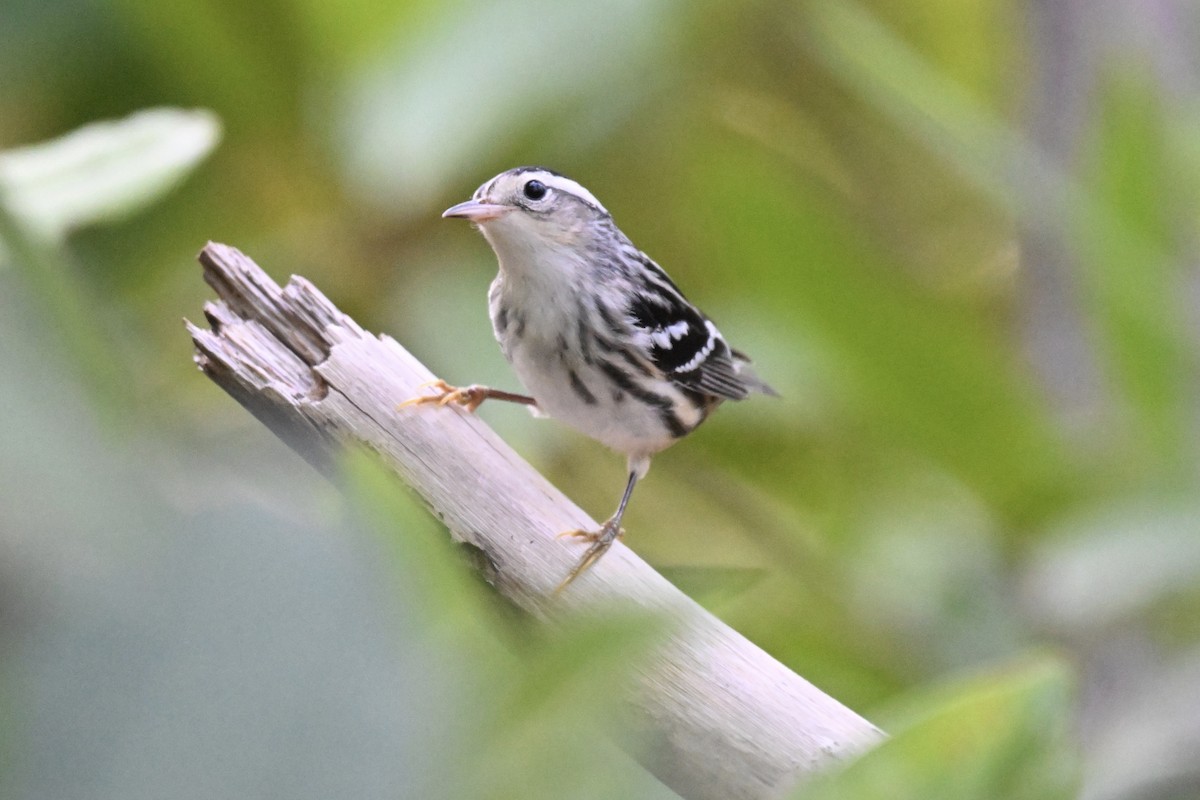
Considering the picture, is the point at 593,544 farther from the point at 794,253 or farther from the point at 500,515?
the point at 794,253

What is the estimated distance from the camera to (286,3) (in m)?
1.20

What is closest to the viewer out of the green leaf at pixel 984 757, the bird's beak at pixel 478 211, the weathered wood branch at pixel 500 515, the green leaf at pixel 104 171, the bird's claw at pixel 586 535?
the green leaf at pixel 984 757

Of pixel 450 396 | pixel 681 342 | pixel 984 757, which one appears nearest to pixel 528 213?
pixel 681 342

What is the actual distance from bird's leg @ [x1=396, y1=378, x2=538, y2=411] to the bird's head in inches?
4.7

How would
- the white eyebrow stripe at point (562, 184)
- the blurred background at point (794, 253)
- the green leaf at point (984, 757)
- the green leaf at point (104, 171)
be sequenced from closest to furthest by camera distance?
the green leaf at point (984, 757), the green leaf at point (104, 171), the white eyebrow stripe at point (562, 184), the blurred background at point (794, 253)

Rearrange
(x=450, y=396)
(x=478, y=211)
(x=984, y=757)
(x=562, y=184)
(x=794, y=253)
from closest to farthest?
(x=984, y=757)
(x=450, y=396)
(x=478, y=211)
(x=562, y=184)
(x=794, y=253)

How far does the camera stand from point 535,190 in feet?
3.43

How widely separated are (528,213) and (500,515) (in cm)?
43

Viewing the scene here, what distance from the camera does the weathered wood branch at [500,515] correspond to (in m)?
0.61

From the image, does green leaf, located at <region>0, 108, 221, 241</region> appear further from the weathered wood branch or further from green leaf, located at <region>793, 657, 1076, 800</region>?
green leaf, located at <region>793, 657, 1076, 800</region>

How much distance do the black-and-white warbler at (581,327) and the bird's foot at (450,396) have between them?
2 centimetres

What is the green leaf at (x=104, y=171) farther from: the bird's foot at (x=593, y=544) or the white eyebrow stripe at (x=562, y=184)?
the bird's foot at (x=593, y=544)

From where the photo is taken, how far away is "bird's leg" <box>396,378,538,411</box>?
741 mm

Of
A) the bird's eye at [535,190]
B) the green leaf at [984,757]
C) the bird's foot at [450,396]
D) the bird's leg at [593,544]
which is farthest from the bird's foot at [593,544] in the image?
the bird's eye at [535,190]
